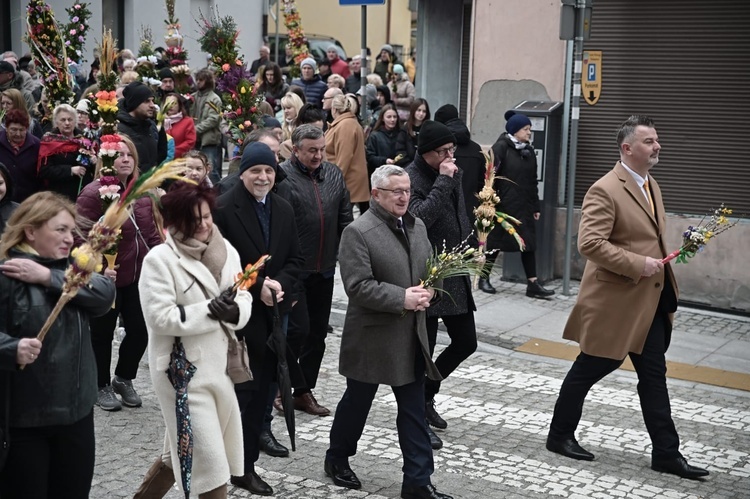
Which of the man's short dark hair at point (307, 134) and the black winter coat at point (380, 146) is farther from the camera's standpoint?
the black winter coat at point (380, 146)

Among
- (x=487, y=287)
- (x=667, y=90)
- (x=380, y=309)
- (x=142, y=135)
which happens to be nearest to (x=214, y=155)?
(x=487, y=287)

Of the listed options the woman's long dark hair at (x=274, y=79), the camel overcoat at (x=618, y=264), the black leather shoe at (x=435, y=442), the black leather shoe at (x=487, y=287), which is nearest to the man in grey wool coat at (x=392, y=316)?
the black leather shoe at (x=435, y=442)

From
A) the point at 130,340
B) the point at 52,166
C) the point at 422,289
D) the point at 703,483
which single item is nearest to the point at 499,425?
the point at 703,483

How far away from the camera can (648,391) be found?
735cm

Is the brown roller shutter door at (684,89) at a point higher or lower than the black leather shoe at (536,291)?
higher

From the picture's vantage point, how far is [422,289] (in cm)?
641

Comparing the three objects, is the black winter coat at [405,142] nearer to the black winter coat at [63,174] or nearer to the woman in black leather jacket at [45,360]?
the black winter coat at [63,174]

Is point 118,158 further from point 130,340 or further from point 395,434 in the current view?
point 395,434

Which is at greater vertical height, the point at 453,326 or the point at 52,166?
the point at 52,166

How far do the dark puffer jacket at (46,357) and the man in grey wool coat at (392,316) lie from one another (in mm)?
1923

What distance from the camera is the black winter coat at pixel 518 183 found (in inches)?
480

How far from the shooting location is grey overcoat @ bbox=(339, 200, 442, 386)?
6.43 metres

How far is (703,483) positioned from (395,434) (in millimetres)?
2080

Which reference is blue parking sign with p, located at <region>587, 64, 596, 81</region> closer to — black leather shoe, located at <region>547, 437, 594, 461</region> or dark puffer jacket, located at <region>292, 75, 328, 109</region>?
black leather shoe, located at <region>547, 437, 594, 461</region>
